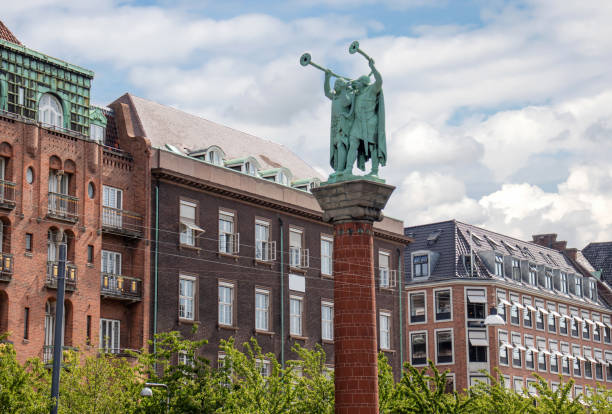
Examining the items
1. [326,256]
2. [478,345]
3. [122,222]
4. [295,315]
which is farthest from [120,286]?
[478,345]

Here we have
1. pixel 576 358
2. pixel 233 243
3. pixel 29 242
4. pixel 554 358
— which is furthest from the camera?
pixel 576 358

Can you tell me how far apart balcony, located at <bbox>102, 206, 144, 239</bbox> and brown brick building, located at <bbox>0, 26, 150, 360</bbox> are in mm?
53

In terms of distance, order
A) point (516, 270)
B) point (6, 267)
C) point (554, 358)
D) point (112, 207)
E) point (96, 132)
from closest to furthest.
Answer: point (6, 267) → point (112, 207) → point (96, 132) → point (516, 270) → point (554, 358)

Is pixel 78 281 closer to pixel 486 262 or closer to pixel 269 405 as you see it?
pixel 269 405

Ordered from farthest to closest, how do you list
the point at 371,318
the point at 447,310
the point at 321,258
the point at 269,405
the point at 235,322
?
the point at 447,310
the point at 321,258
the point at 235,322
the point at 269,405
the point at 371,318

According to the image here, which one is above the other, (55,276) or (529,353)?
(529,353)

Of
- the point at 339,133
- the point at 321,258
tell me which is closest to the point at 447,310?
the point at 321,258

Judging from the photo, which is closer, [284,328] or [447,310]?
[284,328]

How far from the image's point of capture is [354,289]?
38938mm

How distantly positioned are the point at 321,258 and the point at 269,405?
2079cm

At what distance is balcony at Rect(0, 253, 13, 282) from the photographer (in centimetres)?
4878

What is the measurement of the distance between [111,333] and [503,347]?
45.8 meters

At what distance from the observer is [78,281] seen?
51906 millimetres

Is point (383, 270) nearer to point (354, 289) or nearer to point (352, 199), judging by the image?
point (352, 199)
